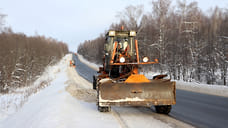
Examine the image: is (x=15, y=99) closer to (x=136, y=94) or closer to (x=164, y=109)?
(x=136, y=94)

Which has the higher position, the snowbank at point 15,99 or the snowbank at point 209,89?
the snowbank at point 209,89

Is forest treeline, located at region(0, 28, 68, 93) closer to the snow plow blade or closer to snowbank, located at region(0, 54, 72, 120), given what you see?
snowbank, located at region(0, 54, 72, 120)

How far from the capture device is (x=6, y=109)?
1062 centimetres

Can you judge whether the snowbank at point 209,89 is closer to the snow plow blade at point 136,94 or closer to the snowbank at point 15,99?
the snow plow blade at point 136,94

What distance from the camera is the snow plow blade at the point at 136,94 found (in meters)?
5.30

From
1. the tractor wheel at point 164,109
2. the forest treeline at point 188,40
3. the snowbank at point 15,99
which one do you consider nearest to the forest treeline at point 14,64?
the snowbank at point 15,99

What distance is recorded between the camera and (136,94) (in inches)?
209

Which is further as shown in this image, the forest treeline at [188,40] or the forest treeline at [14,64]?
the forest treeline at [14,64]

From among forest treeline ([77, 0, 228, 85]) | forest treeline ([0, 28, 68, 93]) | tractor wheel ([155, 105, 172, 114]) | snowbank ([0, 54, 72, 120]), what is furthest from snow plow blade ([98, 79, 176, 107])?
forest treeline ([0, 28, 68, 93])

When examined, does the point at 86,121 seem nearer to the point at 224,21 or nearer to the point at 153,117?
the point at 153,117

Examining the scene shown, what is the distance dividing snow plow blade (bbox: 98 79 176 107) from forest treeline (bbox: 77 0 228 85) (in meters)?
12.7

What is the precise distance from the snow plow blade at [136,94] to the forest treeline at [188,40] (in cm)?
1274

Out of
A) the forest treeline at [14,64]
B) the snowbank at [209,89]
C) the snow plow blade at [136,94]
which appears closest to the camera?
the snow plow blade at [136,94]

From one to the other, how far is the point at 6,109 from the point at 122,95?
324 inches
